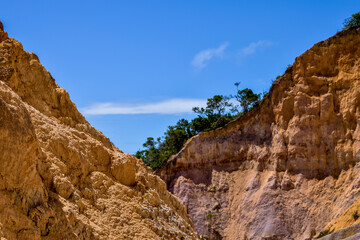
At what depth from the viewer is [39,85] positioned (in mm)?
17016

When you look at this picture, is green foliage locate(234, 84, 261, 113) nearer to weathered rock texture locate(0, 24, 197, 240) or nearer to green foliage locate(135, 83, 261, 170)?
green foliage locate(135, 83, 261, 170)

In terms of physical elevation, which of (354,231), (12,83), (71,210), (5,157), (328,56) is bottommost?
(354,231)

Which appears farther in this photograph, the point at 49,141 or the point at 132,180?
the point at 132,180

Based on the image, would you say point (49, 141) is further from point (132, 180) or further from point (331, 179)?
point (331, 179)

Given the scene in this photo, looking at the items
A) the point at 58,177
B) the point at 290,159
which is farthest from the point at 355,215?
the point at 58,177

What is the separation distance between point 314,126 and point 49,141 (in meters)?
25.4

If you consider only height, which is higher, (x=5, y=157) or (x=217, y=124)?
(x=217, y=124)

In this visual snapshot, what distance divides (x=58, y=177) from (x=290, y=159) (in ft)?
86.3

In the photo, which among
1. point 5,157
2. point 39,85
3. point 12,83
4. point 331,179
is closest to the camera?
point 5,157

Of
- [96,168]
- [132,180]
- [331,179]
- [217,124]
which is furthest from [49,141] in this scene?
[217,124]

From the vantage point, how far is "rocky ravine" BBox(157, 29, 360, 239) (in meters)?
34.7

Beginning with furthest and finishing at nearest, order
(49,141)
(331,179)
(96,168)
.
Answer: (331,179) → (96,168) → (49,141)

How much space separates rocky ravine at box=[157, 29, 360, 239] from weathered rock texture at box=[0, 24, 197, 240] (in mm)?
16899

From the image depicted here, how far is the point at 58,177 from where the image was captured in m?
12.3
